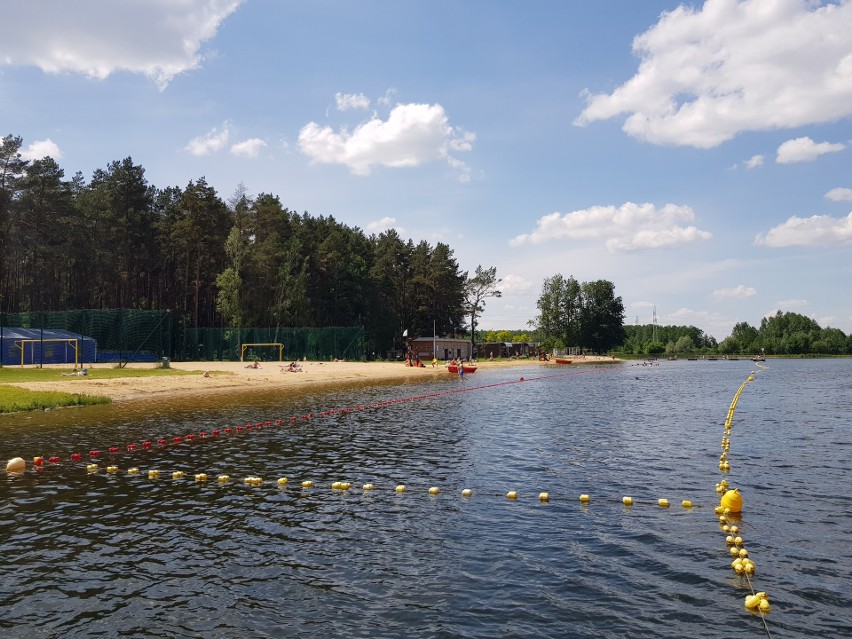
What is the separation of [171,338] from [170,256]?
23.7m

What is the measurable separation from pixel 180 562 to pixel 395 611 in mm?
4919

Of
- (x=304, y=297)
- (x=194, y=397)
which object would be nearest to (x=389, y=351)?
(x=304, y=297)

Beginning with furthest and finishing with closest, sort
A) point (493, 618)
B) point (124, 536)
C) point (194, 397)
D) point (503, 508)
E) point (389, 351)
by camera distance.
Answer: point (389, 351), point (194, 397), point (503, 508), point (124, 536), point (493, 618)

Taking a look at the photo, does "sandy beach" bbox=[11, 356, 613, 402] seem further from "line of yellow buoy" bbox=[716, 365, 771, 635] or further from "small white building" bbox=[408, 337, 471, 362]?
"line of yellow buoy" bbox=[716, 365, 771, 635]

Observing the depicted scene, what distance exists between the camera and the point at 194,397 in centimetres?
4359

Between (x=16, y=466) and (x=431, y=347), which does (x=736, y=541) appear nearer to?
(x=16, y=466)

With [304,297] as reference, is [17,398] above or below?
below

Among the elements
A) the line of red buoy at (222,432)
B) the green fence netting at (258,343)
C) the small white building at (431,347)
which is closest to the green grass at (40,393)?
the line of red buoy at (222,432)

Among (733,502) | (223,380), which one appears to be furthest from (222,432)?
(223,380)

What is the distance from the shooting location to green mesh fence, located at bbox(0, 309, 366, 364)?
220ft

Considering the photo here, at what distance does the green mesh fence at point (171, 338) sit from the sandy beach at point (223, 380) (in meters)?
6.59

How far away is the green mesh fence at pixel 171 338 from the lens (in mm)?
67062

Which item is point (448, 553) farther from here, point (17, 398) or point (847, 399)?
point (847, 399)

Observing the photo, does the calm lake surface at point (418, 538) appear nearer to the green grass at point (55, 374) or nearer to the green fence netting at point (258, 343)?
the green grass at point (55, 374)
